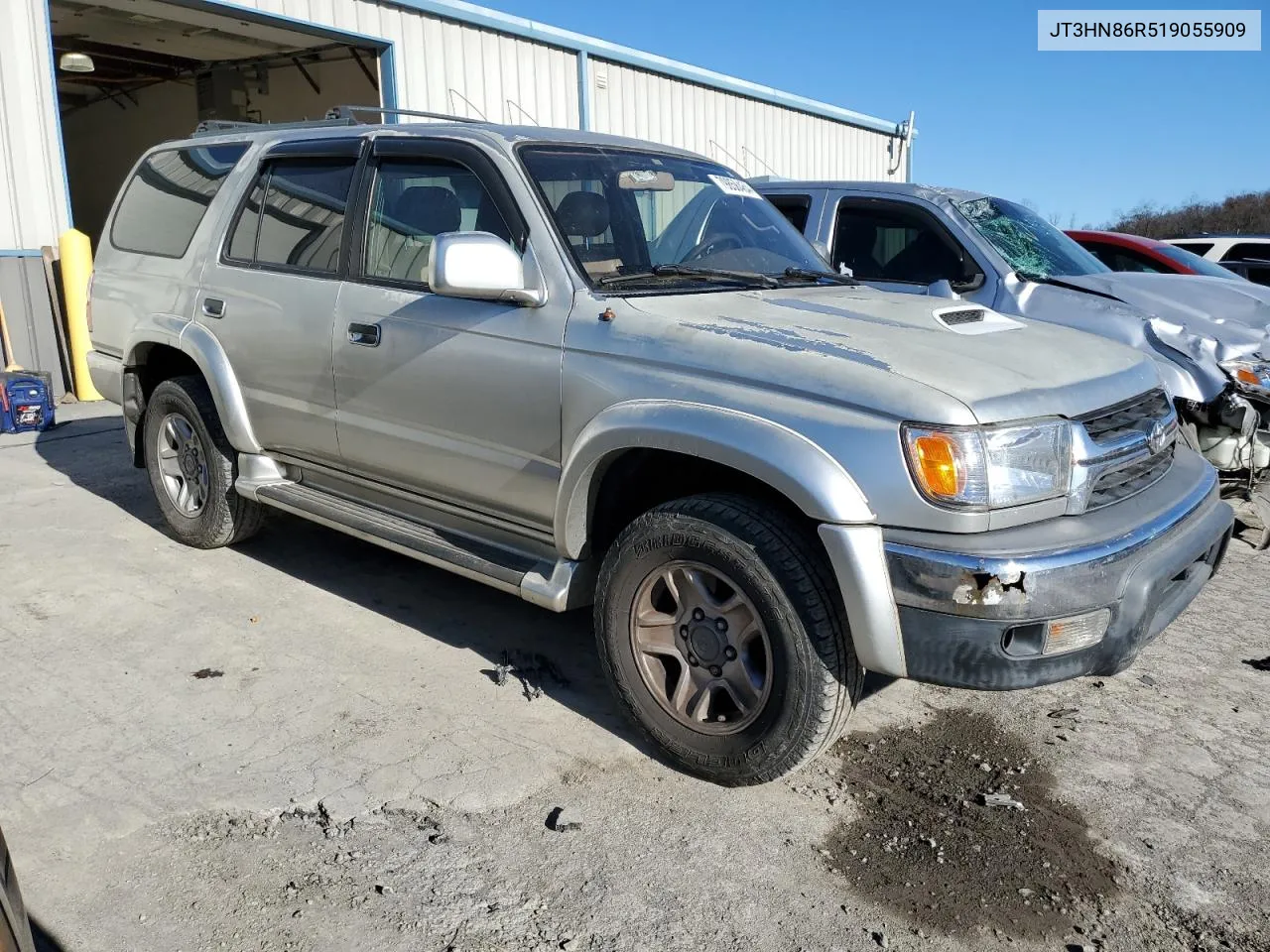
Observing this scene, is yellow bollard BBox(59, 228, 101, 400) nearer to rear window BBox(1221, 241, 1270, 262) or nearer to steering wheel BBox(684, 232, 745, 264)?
steering wheel BBox(684, 232, 745, 264)

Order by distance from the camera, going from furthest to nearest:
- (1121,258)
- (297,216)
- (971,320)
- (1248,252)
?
1. (1248,252)
2. (1121,258)
3. (297,216)
4. (971,320)

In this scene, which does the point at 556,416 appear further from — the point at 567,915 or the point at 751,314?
the point at 567,915

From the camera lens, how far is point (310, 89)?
16.7 metres

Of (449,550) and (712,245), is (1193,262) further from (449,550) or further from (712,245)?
(449,550)

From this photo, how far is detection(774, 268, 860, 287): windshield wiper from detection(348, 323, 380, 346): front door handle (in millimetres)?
1563

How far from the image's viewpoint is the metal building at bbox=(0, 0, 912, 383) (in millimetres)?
9781

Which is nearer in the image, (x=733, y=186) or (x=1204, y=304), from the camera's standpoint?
(x=733, y=186)

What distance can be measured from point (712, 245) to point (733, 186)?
1.82ft

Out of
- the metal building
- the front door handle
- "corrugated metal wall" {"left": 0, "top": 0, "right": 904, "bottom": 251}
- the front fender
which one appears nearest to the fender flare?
the front door handle

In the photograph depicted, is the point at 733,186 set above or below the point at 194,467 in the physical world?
above

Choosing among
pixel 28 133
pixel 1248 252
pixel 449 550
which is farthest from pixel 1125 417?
pixel 1248 252

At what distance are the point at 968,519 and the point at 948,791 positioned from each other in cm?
100

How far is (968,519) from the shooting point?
2.66m

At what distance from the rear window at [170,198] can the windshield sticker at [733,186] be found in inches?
89.1
